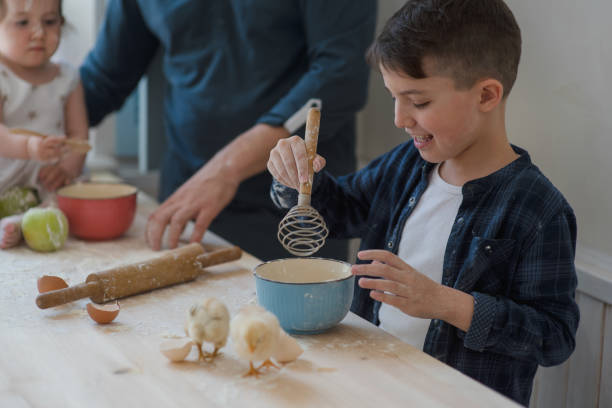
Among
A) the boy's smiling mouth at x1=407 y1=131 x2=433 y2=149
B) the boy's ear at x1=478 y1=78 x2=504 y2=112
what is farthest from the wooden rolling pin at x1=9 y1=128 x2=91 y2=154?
the boy's ear at x1=478 y1=78 x2=504 y2=112

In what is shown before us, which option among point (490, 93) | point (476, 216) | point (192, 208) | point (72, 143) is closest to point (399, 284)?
point (476, 216)

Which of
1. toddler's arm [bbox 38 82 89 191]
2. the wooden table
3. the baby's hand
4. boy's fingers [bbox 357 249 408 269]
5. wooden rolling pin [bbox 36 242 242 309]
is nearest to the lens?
the wooden table

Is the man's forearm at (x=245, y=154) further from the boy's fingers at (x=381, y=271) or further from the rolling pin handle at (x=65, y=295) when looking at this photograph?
the boy's fingers at (x=381, y=271)

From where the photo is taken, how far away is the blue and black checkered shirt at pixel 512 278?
3.21 ft

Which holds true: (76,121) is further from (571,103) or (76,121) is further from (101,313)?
(571,103)

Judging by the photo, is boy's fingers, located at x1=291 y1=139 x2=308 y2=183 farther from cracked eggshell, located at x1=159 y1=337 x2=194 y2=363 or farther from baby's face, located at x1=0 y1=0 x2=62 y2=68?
baby's face, located at x1=0 y1=0 x2=62 y2=68

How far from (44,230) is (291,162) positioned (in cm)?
53

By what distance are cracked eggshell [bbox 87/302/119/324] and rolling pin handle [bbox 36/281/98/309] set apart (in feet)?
0.16

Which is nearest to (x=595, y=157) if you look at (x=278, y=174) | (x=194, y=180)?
(x=278, y=174)

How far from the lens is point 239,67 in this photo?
5.64 feet

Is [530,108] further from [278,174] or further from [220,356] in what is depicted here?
[220,356]

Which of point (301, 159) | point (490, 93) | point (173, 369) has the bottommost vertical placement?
point (173, 369)

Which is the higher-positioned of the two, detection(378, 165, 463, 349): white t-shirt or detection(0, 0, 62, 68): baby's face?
detection(0, 0, 62, 68): baby's face

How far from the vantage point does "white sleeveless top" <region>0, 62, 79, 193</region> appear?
1.50m
